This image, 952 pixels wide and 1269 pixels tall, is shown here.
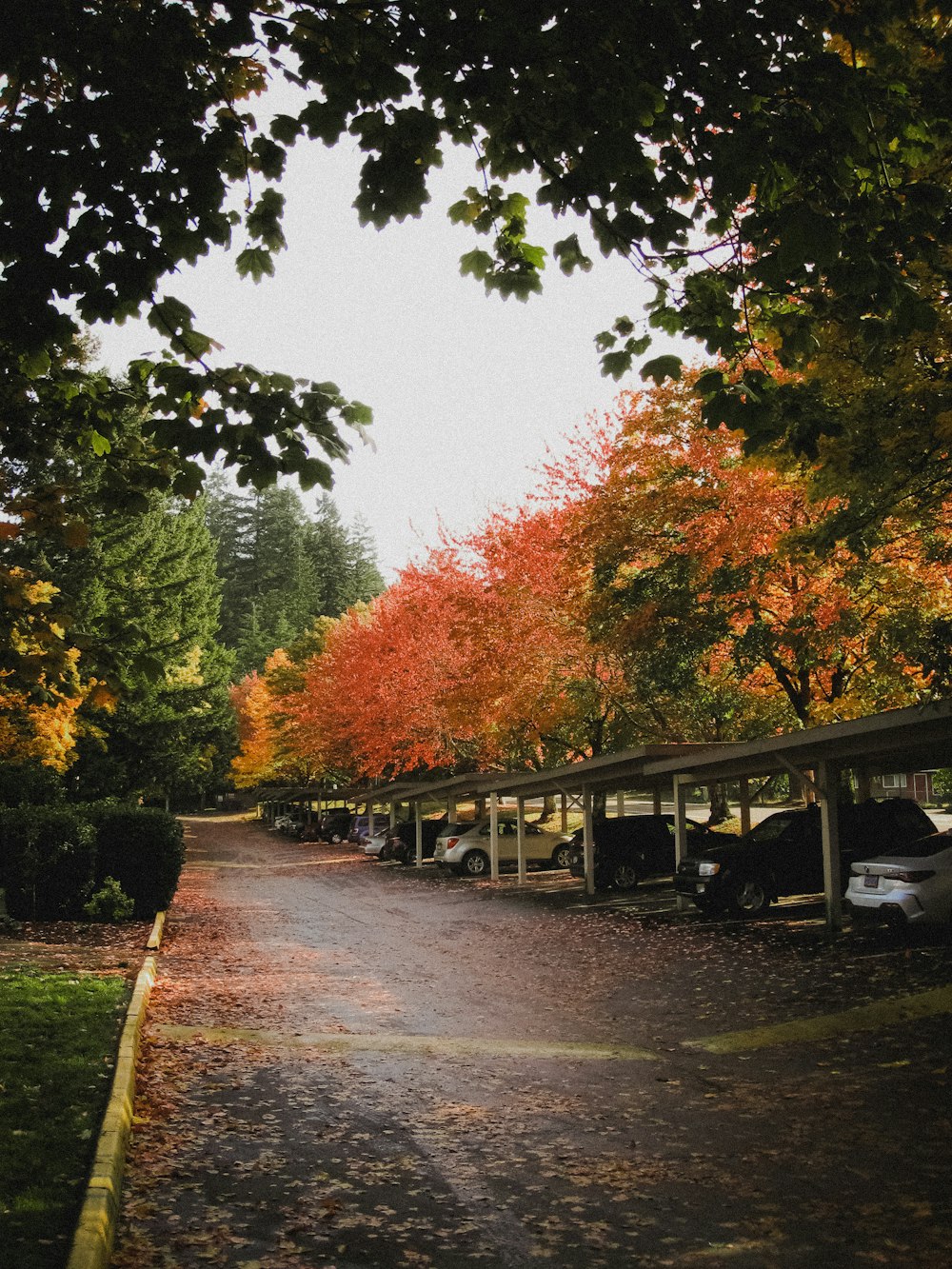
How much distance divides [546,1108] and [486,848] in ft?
80.4

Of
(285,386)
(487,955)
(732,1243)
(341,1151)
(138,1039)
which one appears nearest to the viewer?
(732,1243)

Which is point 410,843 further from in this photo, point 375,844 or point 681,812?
point 681,812

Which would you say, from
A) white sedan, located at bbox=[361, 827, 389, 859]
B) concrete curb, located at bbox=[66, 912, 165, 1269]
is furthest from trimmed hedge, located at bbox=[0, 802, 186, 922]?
white sedan, located at bbox=[361, 827, 389, 859]

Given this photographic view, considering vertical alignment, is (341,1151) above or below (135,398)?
below

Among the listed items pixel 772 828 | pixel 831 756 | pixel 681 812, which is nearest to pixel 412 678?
pixel 681 812

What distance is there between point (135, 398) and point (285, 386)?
1.76 metres

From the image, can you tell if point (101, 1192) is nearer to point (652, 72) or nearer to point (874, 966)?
point (652, 72)

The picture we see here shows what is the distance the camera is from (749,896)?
62.4ft

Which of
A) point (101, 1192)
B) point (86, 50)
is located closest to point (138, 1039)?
point (101, 1192)

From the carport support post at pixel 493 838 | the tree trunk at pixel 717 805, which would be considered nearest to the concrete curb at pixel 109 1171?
the carport support post at pixel 493 838

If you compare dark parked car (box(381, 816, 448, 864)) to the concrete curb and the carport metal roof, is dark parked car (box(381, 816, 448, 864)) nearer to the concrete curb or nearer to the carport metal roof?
the carport metal roof

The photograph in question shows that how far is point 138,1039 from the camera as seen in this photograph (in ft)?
30.0

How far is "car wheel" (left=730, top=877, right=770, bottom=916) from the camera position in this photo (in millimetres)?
18953

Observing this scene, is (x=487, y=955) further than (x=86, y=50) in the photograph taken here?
Yes
